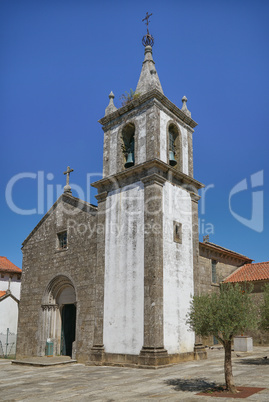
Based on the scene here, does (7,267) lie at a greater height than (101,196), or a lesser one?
lesser

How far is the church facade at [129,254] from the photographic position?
14.9 m

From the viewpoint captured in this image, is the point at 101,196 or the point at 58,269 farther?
the point at 58,269

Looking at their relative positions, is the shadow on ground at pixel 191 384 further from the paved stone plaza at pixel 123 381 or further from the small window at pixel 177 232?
the small window at pixel 177 232

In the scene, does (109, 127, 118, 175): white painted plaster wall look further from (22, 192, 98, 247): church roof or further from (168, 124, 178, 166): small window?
(168, 124, 178, 166): small window

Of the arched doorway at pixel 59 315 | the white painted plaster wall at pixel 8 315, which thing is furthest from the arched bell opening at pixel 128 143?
the white painted plaster wall at pixel 8 315

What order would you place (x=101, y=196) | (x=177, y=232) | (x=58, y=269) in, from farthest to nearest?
1. (x=58, y=269)
2. (x=101, y=196)
3. (x=177, y=232)

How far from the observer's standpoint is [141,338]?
1442 cm

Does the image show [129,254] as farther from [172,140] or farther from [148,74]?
[148,74]

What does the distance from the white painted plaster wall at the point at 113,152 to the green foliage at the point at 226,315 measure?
32.1ft

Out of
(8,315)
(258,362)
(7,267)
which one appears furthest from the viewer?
(7,267)

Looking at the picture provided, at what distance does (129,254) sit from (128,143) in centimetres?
598

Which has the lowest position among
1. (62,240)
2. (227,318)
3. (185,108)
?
(227,318)

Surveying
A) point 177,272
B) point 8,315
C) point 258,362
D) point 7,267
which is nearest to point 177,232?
point 177,272

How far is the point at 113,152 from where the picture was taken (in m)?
18.5
